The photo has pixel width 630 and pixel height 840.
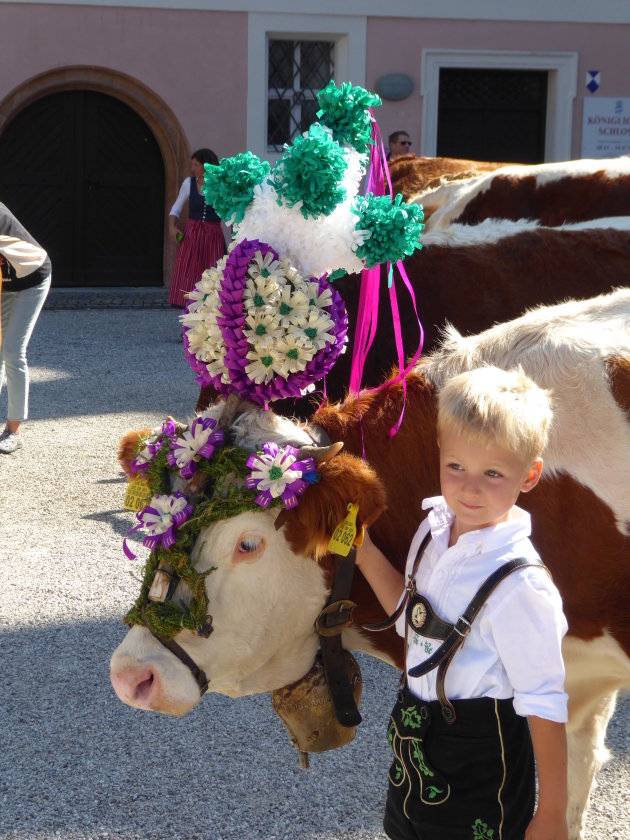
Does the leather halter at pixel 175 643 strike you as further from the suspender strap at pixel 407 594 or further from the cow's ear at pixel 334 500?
the suspender strap at pixel 407 594

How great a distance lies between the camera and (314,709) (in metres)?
2.34

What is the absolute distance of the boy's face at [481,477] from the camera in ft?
6.15

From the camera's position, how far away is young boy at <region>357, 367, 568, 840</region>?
1846 mm

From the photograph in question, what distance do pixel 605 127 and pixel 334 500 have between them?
45.4 ft

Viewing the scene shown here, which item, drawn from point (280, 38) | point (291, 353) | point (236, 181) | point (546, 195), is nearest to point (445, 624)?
point (291, 353)

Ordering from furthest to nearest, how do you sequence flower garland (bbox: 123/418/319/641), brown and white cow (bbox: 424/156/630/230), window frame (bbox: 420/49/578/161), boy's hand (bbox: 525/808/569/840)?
window frame (bbox: 420/49/578/161) → brown and white cow (bbox: 424/156/630/230) → flower garland (bbox: 123/418/319/641) → boy's hand (bbox: 525/808/569/840)

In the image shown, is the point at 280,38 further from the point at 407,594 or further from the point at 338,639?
the point at 407,594

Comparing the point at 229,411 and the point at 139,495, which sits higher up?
the point at 229,411

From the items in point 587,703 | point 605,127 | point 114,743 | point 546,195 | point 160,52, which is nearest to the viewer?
point 587,703

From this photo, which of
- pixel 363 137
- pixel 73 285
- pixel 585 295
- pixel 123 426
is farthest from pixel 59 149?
pixel 363 137

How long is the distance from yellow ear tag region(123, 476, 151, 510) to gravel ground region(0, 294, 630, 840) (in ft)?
4.05

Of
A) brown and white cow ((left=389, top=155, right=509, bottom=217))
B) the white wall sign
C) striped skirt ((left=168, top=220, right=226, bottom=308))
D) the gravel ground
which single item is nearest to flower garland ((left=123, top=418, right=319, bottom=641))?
the gravel ground

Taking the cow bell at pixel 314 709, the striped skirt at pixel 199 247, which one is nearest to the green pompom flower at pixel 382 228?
the cow bell at pixel 314 709

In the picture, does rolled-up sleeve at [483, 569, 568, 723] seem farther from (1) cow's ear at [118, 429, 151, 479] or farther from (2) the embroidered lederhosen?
(1) cow's ear at [118, 429, 151, 479]
